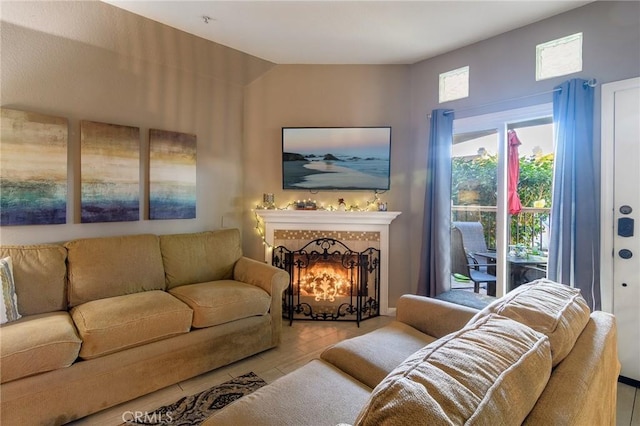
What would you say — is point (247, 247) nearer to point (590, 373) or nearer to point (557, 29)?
point (590, 373)

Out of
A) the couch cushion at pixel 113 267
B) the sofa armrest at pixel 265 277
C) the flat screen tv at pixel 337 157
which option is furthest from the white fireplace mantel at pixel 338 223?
the couch cushion at pixel 113 267

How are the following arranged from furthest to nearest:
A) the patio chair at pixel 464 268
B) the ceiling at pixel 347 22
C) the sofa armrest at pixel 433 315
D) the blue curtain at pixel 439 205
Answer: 1. the blue curtain at pixel 439 205
2. the patio chair at pixel 464 268
3. the ceiling at pixel 347 22
4. the sofa armrest at pixel 433 315

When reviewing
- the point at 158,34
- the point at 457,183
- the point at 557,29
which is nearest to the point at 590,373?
the point at 457,183

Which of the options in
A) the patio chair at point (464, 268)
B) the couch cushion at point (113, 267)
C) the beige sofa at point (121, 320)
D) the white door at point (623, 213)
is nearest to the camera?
the beige sofa at point (121, 320)

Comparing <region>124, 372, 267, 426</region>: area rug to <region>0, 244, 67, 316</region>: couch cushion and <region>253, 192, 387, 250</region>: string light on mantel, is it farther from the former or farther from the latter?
<region>253, 192, 387, 250</region>: string light on mantel

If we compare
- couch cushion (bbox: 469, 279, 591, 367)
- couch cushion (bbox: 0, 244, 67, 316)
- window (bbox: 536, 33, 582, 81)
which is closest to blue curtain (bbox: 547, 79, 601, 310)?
window (bbox: 536, 33, 582, 81)

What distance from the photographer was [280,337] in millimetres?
2859

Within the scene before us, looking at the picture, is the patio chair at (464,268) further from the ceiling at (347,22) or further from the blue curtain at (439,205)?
the ceiling at (347,22)

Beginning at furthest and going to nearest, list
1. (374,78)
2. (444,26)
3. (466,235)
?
1. (374,78)
2. (466,235)
3. (444,26)

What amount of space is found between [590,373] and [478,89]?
2.91 meters

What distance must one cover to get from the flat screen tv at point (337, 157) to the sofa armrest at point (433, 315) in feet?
5.98

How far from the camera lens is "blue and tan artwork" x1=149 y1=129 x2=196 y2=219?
3.12 meters

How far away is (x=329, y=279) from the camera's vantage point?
3.72 m

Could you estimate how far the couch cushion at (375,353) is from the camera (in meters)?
1.50
